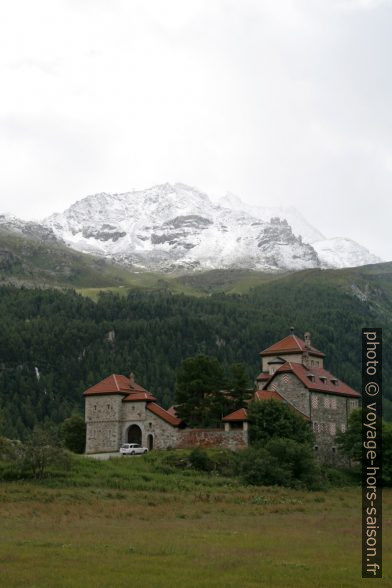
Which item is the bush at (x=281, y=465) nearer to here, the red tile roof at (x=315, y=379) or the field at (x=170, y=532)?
the field at (x=170, y=532)

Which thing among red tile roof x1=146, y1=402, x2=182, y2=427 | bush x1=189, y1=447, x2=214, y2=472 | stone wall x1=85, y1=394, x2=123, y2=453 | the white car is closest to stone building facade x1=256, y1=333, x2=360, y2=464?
red tile roof x1=146, y1=402, x2=182, y2=427

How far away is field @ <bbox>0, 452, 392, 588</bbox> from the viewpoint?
32438 millimetres

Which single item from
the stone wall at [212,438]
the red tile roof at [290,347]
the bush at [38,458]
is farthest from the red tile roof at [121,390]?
the bush at [38,458]

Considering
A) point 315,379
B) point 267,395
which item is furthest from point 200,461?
point 315,379

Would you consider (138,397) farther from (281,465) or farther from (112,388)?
(281,465)

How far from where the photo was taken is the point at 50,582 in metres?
30.6

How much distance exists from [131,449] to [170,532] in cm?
4624

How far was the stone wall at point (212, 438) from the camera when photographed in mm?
89250

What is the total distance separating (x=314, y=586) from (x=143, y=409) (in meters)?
66.0

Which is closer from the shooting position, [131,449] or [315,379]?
[131,449]

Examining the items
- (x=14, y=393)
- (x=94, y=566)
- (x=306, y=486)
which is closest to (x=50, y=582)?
(x=94, y=566)

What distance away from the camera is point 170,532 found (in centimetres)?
4609

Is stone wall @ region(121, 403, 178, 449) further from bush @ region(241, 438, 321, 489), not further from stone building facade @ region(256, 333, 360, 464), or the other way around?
bush @ region(241, 438, 321, 489)

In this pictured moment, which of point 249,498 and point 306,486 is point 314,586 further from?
point 306,486
